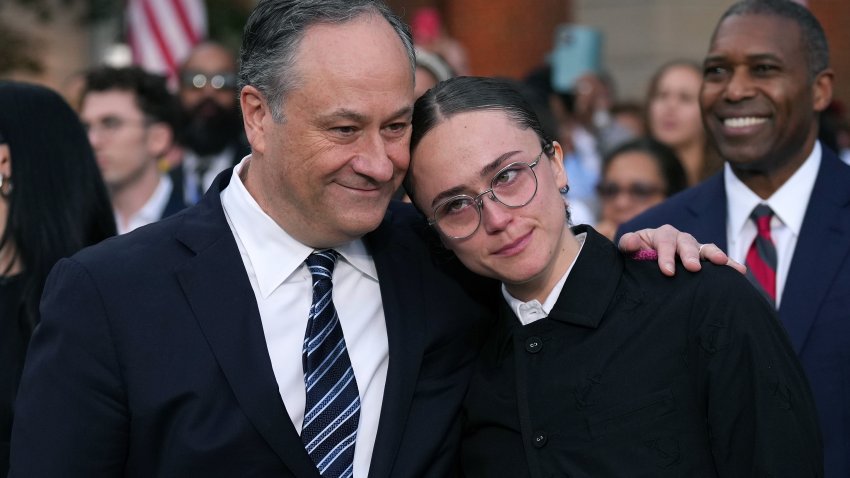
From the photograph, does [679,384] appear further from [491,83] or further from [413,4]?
[413,4]

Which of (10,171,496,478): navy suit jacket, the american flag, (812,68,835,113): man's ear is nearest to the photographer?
(10,171,496,478): navy suit jacket

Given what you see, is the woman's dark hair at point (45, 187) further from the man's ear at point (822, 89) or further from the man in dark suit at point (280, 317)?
the man's ear at point (822, 89)

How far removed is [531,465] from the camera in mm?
2914

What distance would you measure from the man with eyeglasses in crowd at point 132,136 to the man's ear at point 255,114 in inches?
123

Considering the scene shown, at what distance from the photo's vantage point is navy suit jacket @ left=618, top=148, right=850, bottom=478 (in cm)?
359

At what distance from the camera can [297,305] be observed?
307 centimetres

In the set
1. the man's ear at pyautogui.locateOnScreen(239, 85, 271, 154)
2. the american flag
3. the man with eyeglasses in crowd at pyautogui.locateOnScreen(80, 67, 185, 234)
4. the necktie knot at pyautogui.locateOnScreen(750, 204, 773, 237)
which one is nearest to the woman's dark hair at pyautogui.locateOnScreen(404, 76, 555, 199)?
the man's ear at pyautogui.locateOnScreen(239, 85, 271, 154)

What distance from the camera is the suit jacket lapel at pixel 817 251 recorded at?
3736 millimetres

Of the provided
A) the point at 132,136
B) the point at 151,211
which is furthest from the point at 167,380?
the point at 132,136

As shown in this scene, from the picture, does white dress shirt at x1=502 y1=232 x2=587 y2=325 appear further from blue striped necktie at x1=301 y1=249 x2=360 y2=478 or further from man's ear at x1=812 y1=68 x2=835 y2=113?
man's ear at x1=812 y1=68 x2=835 y2=113

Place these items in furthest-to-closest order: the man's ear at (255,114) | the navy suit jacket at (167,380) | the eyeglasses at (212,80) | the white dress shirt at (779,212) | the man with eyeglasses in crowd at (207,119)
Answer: the eyeglasses at (212,80) < the man with eyeglasses in crowd at (207,119) < the white dress shirt at (779,212) < the man's ear at (255,114) < the navy suit jacket at (167,380)

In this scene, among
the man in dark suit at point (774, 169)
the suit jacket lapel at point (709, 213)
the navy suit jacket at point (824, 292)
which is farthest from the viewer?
the suit jacket lapel at point (709, 213)

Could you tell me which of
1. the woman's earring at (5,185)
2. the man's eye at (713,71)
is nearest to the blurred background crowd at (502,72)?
the man's eye at (713,71)

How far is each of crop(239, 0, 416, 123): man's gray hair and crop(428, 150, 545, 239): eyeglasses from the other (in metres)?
0.37
